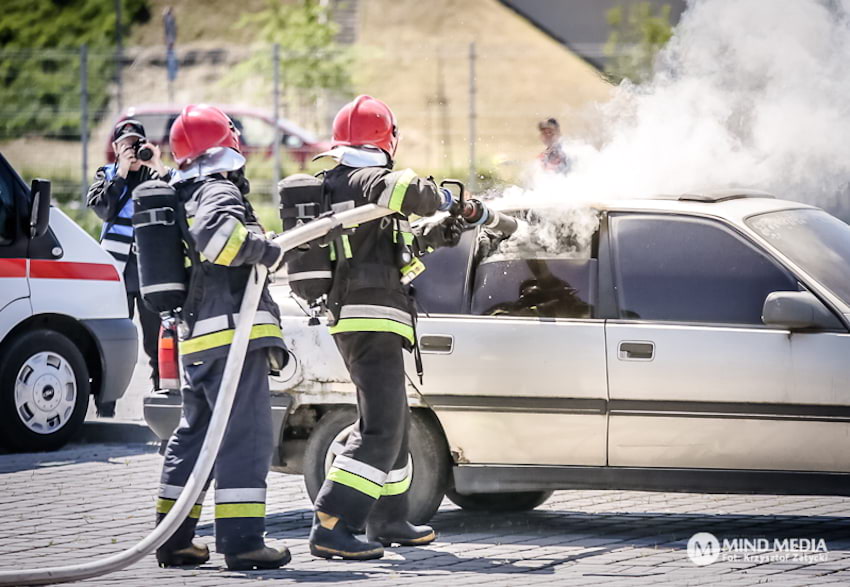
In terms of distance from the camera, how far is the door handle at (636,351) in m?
6.69

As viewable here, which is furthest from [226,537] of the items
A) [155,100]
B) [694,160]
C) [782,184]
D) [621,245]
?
[155,100]

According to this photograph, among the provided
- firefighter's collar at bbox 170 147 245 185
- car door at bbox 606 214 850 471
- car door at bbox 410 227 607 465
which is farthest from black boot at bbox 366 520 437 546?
firefighter's collar at bbox 170 147 245 185

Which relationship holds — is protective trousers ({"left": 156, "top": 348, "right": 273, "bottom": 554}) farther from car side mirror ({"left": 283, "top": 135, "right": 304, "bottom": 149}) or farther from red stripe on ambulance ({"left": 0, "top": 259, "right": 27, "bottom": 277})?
car side mirror ({"left": 283, "top": 135, "right": 304, "bottom": 149})

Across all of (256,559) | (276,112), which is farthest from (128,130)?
(276,112)

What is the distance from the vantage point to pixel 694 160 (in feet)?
25.3

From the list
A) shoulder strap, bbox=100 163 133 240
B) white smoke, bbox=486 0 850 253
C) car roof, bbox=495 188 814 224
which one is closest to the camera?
car roof, bbox=495 188 814 224

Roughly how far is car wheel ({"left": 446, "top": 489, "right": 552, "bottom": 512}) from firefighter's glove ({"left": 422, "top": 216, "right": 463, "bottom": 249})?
1581 millimetres

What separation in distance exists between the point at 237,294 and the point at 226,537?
104 centimetres

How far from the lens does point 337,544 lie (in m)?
6.46

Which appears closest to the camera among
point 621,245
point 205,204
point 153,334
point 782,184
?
point 205,204

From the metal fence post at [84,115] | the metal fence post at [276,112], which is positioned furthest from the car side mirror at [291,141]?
the metal fence post at [84,115]

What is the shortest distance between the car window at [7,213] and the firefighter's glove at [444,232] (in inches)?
151

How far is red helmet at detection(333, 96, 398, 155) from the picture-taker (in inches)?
264

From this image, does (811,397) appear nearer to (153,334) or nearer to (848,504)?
(848,504)
